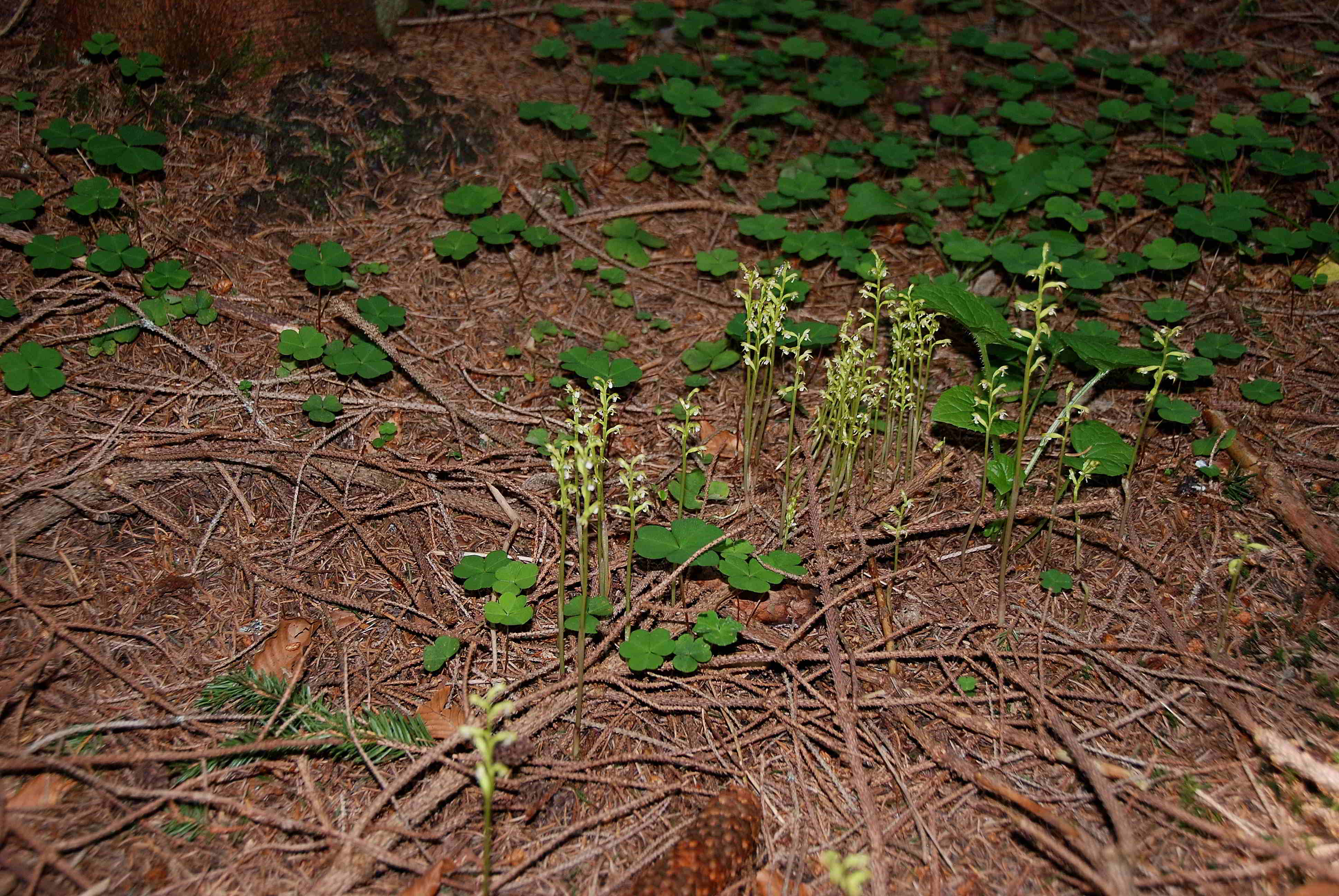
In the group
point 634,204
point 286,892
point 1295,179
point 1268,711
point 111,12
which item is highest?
point 111,12

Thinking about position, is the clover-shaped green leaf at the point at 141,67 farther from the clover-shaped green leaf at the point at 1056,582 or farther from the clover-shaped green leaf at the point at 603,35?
the clover-shaped green leaf at the point at 1056,582

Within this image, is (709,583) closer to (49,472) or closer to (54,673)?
(54,673)

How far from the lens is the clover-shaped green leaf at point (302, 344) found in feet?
11.6

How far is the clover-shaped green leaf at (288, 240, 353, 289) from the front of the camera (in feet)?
12.4

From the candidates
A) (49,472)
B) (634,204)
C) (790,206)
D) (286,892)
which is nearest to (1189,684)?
(286,892)

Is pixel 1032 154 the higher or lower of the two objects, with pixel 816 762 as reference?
higher

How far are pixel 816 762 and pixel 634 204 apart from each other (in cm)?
320

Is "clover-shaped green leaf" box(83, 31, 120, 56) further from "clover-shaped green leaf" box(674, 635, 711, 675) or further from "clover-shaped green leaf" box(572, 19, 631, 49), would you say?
"clover-shaped green leaf" box(674, 635, 711, 675)

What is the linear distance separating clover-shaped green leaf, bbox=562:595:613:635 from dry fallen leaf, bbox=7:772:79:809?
1383 mm

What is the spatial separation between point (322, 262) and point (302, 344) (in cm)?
47

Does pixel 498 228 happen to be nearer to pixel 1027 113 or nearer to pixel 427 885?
pixel 427 885

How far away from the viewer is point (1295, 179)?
4801 mm

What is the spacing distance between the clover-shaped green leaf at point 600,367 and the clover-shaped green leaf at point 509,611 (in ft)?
3.43

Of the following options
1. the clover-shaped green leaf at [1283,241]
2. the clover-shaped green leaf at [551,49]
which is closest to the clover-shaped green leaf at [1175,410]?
the clover-shaped green leaf at [1283,241]
